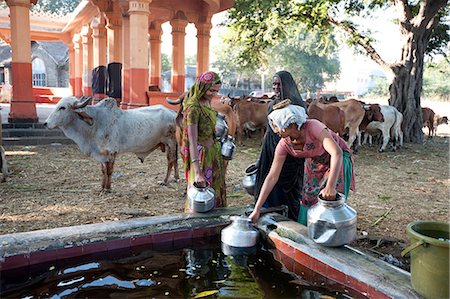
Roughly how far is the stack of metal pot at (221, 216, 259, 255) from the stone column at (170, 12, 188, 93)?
42.8 ft

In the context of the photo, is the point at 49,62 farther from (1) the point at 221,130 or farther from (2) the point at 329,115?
(1) the point at 221,130

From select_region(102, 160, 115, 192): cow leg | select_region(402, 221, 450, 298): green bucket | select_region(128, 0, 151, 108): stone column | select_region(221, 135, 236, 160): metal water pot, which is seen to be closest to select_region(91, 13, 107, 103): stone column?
select_region(128, 0, 151, 108): stone column


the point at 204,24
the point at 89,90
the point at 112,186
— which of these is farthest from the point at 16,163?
the point at 89,90

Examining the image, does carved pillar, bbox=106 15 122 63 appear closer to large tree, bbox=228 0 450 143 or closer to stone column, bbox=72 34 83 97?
large tree, bbox=228 0 450 143

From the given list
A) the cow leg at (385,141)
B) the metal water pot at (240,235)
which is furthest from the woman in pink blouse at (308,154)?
the cow leg at (385,141)

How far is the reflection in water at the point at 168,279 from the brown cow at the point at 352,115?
8.15 m

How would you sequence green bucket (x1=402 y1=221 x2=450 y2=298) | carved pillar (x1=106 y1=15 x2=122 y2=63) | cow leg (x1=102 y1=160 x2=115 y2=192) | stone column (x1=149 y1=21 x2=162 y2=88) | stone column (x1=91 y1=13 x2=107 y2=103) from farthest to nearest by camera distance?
stone column (x1=149 y1=21 x2=162 y2=88) < stone column (x1=91 y1=13 x2=107 y2=103) < carved pillar (x1=106 y1=15 x2=122 y2=63) < cow leg (x1=102 y1=160 x2=115 y2=192) < green bucket (x1=402 y1=221 x2=450 y2=298)

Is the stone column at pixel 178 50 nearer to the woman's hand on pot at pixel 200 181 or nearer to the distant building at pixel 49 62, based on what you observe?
the woman's hand on pot at pixel 200 181

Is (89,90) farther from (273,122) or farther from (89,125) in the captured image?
(273,122)

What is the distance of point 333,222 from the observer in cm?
277

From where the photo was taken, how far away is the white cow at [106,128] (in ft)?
18.5

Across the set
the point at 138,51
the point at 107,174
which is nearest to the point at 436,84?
the point at 138,51

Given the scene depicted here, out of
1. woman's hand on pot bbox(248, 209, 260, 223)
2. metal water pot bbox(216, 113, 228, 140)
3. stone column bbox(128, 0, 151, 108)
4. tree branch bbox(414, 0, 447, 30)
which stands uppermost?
tree branch bbox(414, 0, 447, 30)

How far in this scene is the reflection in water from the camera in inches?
105
